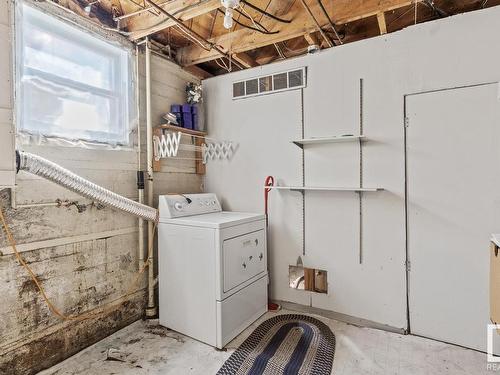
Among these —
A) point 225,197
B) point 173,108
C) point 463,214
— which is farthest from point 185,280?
point 463,214

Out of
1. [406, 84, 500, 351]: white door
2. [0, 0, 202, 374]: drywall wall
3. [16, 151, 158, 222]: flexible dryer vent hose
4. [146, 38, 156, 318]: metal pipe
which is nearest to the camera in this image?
[16, 151, 158, 222]: flexible dryer vent hose

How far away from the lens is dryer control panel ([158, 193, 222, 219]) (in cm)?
253

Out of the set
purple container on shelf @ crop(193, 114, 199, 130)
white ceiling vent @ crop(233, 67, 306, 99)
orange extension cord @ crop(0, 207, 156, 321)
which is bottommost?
orange extension cord @ crop(0, 207, 156, 321)

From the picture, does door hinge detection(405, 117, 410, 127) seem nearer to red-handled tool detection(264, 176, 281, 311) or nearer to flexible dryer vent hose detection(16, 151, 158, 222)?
red-handled tool detection(264, 176, 281, 311)

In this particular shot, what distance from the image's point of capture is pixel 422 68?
2.27m

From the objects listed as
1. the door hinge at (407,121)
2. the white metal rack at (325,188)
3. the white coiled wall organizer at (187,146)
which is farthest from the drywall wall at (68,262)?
the door hinge at (407,121)

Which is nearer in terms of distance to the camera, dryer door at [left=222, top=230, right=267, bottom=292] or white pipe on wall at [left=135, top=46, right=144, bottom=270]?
dryer door at [left=222, top=230, right=267, bottom=292]

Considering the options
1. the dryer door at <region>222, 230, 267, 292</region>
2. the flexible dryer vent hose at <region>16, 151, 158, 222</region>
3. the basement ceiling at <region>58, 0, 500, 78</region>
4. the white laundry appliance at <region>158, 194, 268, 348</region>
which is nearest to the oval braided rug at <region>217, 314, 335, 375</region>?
the white laundry appliance at <region>158, 194, 268, 348</region>

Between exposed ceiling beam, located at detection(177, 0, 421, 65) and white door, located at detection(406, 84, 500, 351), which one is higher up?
exposed ceiling beam, located at detection(177, 0, 421, 65)

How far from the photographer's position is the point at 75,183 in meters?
1.94

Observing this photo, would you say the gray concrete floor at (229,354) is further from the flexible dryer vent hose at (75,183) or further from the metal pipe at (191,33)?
the metal pipe at (191,33)

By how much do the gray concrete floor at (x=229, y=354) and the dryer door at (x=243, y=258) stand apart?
47 cm

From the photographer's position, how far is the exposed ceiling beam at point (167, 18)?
7.22ft

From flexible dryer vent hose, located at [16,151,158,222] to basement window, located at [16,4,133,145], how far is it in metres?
0.33
